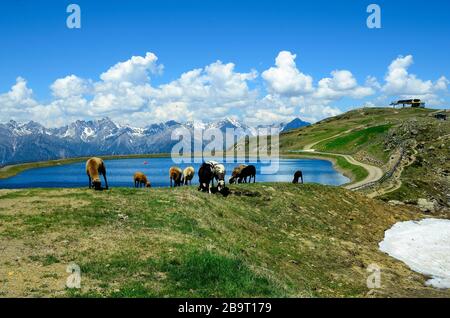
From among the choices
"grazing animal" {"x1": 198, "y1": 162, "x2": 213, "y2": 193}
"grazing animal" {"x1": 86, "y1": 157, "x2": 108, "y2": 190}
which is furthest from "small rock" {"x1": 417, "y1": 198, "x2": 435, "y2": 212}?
"grazing animal" {"x1": 86, "y1": 157, "x2": 108, "y2": 190}

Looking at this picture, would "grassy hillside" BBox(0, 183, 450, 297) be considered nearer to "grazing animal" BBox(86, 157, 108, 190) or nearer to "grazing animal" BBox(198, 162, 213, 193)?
"grazing animal" BBox(86, 157, 108, 190)

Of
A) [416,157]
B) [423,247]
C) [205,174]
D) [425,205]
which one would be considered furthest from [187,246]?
[416,157]

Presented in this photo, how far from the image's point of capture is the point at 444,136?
127 meters

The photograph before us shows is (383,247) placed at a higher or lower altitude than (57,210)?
lower

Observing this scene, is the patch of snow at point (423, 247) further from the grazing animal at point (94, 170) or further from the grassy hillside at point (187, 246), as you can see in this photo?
the grazing animal at point (94, 170)

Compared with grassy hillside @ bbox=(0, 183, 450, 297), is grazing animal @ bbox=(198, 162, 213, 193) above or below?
above

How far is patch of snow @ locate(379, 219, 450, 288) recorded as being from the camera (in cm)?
3362

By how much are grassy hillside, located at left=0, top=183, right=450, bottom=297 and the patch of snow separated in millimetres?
1481

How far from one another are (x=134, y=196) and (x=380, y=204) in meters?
37.2

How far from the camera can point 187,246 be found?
75.5 ft

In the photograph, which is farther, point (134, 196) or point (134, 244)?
point (134, 196)

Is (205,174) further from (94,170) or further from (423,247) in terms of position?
(423,247)
